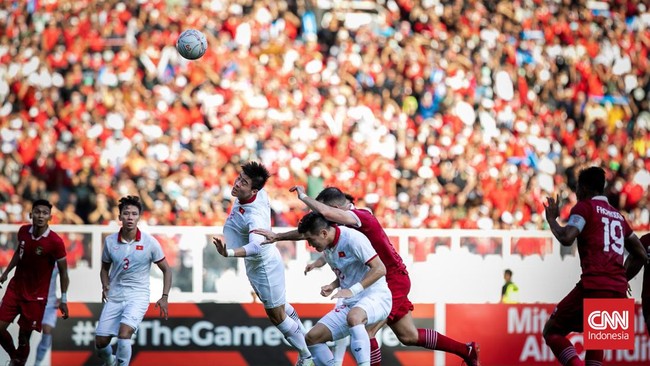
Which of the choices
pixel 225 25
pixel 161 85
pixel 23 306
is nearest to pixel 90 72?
pixel 161 85

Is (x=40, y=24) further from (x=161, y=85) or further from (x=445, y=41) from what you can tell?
(x=445, y=41)

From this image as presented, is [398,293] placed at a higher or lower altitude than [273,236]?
lower

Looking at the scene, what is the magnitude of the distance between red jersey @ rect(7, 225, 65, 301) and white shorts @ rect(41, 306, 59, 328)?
0.66 m

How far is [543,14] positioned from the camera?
694 inches

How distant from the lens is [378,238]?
8188 millimetres

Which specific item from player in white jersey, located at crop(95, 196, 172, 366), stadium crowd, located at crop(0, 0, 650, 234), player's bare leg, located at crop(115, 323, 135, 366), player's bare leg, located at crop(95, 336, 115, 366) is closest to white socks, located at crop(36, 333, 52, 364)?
player's bare leg, located at crop(95, 336, 115, 366)

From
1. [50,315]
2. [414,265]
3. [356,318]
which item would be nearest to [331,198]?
[356,318]

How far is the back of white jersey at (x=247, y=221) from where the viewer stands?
30.1 ft

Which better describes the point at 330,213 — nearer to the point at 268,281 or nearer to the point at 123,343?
the point at 268,281

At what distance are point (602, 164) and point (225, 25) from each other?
20.7 ft

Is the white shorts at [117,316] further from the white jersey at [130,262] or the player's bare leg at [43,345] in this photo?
the player's bare leg at [43,345]

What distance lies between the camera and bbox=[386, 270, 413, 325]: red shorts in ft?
27.4

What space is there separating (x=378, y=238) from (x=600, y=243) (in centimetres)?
185

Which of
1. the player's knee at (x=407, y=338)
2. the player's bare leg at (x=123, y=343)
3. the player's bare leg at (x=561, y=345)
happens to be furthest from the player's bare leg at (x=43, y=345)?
the player's bare leg at (x=561, y=345)
